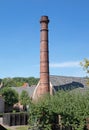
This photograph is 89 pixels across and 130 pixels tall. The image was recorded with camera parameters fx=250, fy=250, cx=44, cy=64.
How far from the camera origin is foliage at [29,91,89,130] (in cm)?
2436

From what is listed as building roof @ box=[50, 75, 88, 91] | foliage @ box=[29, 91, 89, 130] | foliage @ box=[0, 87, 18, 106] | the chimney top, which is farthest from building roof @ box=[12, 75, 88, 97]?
foliage @ box=[29, 91, 89, 130]

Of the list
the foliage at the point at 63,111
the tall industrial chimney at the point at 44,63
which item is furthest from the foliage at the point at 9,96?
the foliage at the point at 63,111

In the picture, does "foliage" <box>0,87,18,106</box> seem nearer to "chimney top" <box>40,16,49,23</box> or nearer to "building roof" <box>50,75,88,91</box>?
"building roof" <box>50,75,88,91</box>

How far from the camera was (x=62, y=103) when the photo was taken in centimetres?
2606

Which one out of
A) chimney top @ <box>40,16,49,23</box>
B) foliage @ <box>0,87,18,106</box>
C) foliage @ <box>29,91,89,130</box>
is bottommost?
foliage @ <box>29,91,89,130</box>

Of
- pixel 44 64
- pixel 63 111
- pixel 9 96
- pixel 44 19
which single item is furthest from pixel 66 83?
pixel 63 111

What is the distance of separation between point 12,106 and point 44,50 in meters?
22.2

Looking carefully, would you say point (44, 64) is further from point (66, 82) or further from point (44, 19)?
point (66, 82)

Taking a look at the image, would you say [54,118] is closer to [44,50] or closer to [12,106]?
[44,50]

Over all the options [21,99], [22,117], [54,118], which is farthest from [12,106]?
[54,118]

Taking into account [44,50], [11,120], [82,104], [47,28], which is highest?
[47,28]

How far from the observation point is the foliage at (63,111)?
24359 mm

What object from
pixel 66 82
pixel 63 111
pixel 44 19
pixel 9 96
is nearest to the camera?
pixel 63 111

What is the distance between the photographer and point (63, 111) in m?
25.2
